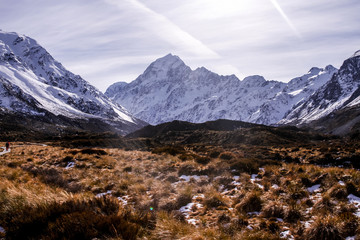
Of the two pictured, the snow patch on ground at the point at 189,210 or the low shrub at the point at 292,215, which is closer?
the low shrub at the point at 292,215

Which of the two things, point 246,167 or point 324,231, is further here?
point 246,167

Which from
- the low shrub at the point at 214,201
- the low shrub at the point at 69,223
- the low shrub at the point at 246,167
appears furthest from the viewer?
the low shrub at the point at 246,167

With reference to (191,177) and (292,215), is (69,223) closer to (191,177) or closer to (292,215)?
(292,215)

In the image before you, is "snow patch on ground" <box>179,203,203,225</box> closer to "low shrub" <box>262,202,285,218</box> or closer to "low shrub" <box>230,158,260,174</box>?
"low shrub" <box>262,202,285,218</box>

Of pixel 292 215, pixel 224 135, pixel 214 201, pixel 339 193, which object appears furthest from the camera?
pixel 224 135

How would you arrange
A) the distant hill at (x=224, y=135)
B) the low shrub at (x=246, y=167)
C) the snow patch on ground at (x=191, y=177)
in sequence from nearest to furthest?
the snow patch on ground at (x=191, y=177) → the low shrub at (x=246, y=167) → the distant hill at (x=224, y=135)

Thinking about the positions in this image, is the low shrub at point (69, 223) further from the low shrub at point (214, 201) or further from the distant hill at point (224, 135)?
the distant hill at point (224, 135)

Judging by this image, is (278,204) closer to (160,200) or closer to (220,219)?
(220,219)

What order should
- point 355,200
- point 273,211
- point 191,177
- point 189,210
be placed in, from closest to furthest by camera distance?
point 273,211 → point 355,200 → point 189,210 → point 191,177

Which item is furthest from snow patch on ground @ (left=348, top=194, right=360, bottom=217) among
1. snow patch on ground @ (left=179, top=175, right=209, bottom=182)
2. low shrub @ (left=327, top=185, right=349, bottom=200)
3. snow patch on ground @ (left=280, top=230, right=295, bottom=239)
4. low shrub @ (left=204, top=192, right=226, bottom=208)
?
snow patch on ground @ (left=179, top=175, right=209, bottom=182)

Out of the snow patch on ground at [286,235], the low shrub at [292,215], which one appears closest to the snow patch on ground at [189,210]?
the snow patch on ground at [286,235]

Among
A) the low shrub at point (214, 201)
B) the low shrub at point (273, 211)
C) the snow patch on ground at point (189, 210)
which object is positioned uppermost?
the low shrub at point (273, 211)

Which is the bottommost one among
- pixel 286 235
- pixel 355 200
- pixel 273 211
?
pixel 286 235

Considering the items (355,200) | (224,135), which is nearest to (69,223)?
(355,200)
